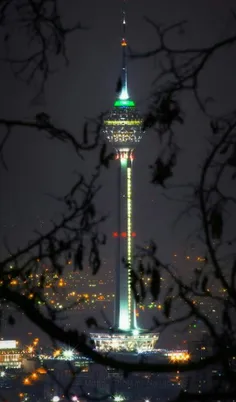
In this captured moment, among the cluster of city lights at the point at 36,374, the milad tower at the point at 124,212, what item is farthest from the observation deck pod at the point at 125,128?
the cluster of city lights at the point at 36,374

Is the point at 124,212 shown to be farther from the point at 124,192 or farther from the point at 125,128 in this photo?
the point at 125,128

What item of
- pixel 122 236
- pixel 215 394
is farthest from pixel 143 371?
pixel 122 236

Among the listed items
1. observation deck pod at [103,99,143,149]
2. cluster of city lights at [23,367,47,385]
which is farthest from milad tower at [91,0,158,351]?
cluster of city lights at [23,367,47,385]

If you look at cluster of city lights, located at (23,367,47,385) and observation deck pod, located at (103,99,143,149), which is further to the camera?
observation deck pod, located at (103,99,143,149)

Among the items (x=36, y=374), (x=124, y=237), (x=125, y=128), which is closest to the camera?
(x=36, y=374)

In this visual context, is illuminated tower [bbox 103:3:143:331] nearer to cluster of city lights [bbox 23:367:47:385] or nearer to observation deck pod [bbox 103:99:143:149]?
observation deck pod [bbox 103:99:143:149]

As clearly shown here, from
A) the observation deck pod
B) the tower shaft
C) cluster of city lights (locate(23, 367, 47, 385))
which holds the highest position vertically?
the observation deck pod

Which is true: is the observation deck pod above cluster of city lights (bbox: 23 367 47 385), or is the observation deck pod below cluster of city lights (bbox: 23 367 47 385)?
above

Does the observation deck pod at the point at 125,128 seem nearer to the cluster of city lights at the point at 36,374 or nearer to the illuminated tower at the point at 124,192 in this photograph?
the illuminated tower at the point at 124,192

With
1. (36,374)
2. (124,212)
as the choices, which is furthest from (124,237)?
(36,374)

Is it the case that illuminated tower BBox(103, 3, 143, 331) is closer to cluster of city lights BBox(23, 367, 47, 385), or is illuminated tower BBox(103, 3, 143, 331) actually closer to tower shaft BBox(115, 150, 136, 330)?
tower shaft BBox(115, 150, 136, 330)

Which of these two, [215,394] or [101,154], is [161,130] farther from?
[215,394]
